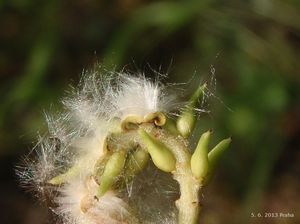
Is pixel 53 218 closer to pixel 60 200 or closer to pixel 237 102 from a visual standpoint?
pixel 60 200

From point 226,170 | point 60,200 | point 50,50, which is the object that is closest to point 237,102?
point 226,170

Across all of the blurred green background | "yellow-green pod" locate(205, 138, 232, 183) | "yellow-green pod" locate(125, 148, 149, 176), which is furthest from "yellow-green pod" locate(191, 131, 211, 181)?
the blurred green background

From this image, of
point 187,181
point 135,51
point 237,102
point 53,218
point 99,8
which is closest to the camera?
point 187,181

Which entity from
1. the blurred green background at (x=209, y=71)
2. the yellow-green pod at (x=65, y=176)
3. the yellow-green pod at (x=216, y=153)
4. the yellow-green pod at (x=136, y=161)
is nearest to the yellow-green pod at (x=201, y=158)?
the yellow-green pod at (x=216, y=153)

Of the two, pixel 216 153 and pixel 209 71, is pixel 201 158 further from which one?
pixel 209 71

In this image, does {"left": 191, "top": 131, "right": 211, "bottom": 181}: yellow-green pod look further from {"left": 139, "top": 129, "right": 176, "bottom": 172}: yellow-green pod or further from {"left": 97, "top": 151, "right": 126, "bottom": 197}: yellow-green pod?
{"left": 97, "top": 151, "right": 126, "bottom": 197}: yellow-green pod

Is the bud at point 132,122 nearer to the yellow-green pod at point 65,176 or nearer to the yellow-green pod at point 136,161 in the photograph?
the yellow-green pod at point 136,161
